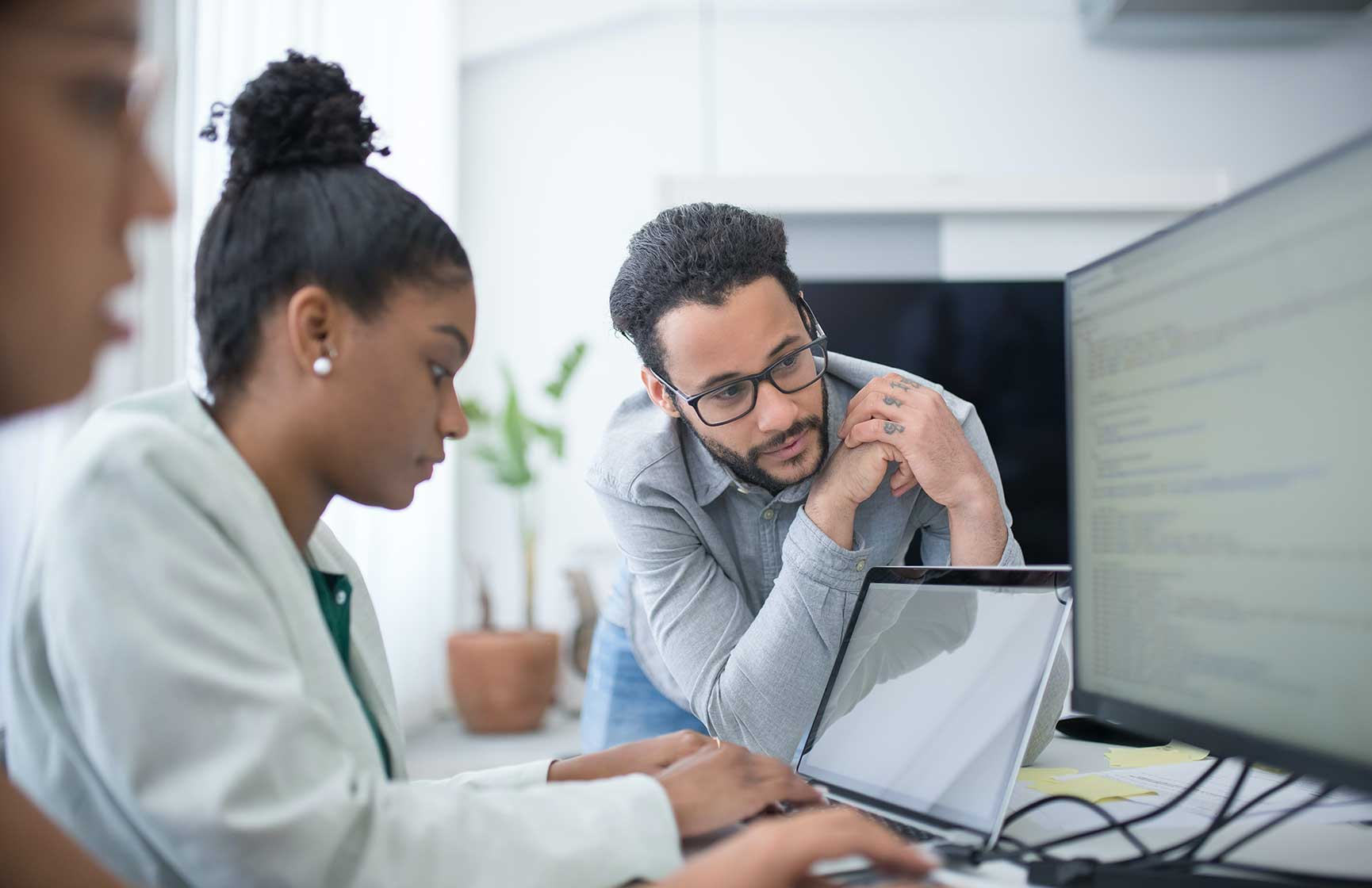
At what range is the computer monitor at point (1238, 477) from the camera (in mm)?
614

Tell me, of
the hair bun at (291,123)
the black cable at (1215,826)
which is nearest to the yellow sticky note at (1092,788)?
the black cable at (1215,826)

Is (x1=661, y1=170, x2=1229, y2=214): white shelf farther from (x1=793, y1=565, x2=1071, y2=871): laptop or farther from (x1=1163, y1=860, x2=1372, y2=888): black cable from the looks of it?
(x1=1163, y1=860, x2=1372, y2=888): black cable

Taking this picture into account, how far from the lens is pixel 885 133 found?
3955mm

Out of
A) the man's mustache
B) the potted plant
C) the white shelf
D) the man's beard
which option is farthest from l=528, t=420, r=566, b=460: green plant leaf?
the man's mustache

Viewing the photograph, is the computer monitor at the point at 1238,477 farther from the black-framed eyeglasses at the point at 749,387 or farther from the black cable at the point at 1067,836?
the black-framed eyeglasses at the point at 749,387

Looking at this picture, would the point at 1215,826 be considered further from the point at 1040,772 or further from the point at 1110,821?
the point at 1040,772

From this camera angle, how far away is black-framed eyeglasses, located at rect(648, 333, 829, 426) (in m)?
1.39

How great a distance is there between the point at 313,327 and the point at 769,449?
770 millimetres

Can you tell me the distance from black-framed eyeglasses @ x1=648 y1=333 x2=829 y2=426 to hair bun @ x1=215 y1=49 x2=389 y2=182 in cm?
66

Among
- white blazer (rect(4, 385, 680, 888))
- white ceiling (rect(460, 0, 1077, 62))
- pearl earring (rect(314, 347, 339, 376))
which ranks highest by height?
white ceiling (rect(460, 0, 1077, 62))

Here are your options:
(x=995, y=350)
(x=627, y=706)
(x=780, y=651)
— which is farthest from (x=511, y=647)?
(x=780, y=651)

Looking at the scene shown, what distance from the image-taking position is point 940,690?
3.03 ft

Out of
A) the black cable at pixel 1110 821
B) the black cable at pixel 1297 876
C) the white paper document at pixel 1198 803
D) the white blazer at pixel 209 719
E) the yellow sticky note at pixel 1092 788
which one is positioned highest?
the white blazer at pixel 209 719

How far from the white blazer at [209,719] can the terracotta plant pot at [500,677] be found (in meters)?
2.68
